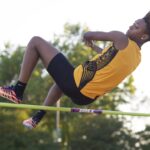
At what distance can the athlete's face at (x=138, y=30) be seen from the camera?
6.80 meters

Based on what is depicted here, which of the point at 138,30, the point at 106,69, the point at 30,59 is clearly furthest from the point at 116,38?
the point at 30,59

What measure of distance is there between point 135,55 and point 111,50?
27 centimetres

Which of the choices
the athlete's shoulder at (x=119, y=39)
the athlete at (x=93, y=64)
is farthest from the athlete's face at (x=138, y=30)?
the athlete's shoulder at (x=119, y=39)

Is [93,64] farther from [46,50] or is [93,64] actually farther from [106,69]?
[46,50]

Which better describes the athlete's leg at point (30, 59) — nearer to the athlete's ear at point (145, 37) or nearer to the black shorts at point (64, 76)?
the black shorts at point (64, 76)

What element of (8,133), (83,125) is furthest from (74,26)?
(8,133)

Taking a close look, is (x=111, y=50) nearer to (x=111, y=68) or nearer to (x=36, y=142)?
(x=111, y=68)

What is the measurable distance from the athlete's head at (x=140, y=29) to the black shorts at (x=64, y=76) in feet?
2.66

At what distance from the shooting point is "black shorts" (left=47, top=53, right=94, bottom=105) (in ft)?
23.2

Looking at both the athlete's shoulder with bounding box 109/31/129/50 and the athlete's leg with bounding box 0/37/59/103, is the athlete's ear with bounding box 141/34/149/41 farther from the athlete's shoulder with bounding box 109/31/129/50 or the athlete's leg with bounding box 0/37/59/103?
the athlete's leg with bounding box 0/37/59/103

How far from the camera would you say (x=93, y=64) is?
6.98 metres

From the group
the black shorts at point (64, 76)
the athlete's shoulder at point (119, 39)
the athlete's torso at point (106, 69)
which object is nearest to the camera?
the athlete's shoulder at point (119, 39)

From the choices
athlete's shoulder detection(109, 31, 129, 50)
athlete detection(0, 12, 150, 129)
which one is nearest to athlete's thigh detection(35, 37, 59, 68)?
athlete detection(0, 12, 150, 129)

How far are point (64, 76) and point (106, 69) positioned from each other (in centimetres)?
50
